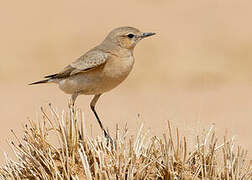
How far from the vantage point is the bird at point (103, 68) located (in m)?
4.65

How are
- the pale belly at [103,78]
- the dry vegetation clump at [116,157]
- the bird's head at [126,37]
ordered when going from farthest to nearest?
1. the bird's head at [126,37]
2. the pale belly at [103,78]
3. the dry vegetation clump at [116,157]

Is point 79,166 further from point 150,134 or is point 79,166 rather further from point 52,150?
point 150,134

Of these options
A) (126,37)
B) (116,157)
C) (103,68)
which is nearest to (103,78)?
(103,68)

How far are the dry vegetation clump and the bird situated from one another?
1.08 m

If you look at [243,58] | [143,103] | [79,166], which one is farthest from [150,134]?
[243,58]

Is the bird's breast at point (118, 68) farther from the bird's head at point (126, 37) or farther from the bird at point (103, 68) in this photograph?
the bird's head at point (126, 37)

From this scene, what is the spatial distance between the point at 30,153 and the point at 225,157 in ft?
3.86

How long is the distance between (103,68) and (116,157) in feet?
5.21

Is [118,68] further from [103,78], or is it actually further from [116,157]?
[116,157]

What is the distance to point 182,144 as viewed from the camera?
3.38 metres

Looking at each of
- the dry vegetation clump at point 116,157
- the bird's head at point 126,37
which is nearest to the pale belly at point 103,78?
the bird's head at point 126,37

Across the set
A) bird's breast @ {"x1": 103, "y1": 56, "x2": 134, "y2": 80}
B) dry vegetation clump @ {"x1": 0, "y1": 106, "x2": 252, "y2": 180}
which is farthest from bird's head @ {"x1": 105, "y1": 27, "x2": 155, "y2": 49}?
dry vegetation clump @ {"x1": 0, "y1": 106, "x2": 252, "y2": 180}

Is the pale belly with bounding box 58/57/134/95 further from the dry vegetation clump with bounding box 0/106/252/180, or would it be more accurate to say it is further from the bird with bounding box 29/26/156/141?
the dry vegetation clump with bounding box 0/106/252/180

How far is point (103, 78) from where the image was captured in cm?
465
